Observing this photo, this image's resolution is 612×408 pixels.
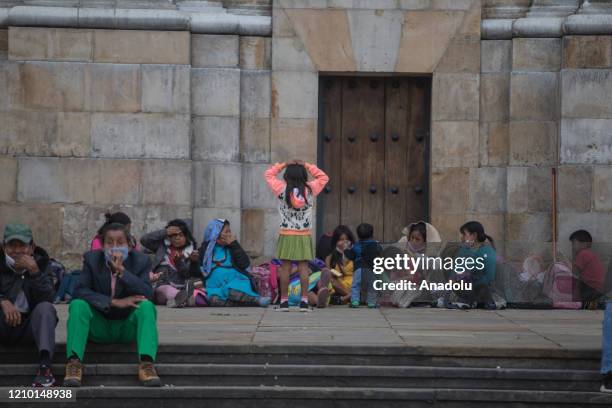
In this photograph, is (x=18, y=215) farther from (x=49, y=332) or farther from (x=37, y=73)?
(x=49, y=332)

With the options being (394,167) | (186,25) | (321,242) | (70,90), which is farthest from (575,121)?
(70,90)

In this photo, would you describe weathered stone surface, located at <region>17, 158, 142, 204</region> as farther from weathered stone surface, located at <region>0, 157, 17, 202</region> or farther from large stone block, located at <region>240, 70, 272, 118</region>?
large stone block, located at <region>240, 70, 272, 118</region>

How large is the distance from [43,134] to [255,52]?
3.00 metres

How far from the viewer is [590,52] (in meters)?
16.0

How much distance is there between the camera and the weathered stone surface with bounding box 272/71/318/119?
16.4 m

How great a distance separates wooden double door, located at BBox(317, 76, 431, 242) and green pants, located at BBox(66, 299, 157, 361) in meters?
6.45

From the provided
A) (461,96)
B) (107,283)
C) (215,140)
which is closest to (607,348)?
(107,283)

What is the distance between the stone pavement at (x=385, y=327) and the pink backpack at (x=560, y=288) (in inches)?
9.1

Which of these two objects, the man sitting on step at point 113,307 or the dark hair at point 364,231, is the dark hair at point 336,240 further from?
the man sitting on step at point 113,307

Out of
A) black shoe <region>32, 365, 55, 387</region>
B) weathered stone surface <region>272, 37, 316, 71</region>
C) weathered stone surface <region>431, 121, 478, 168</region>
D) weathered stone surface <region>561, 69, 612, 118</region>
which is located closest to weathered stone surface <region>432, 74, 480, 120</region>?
weathered stone surface <region>431, 121, 478, 168</region>

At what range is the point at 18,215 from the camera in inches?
624

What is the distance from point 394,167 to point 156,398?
7.53 m

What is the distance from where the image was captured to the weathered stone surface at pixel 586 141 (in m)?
16.0

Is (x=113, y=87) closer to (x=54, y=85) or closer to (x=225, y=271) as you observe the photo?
(x=54, y=85)
